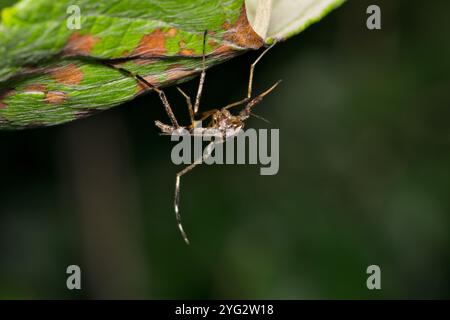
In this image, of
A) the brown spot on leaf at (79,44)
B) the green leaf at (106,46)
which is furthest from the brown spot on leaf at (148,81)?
the brown spot on leaf at (79,44)

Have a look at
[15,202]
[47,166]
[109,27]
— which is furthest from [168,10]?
[15,202]

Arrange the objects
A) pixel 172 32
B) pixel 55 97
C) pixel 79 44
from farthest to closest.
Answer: pixel 55 97 → pixel 172 32 → pixel 79 44

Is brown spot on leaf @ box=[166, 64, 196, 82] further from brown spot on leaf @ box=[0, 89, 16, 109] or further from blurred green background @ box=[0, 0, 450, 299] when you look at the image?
blurred green background @ box=[0, 0, 450, 299]

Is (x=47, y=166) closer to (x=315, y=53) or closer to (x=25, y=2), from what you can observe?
(x=315, y=53)

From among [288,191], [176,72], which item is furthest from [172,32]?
[288,191]

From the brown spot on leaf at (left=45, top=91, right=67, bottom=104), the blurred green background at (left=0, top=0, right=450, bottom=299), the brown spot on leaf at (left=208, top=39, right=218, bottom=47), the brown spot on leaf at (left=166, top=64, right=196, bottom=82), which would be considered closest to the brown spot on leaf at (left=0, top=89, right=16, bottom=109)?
the brown spot on leaf at (left=45, top=91, right=67, bottom=104)

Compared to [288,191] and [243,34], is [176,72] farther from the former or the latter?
[288,191]

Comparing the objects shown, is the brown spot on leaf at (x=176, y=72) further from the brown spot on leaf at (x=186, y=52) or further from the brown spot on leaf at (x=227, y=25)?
the brown spot on leaf at (x=227, y=25)
